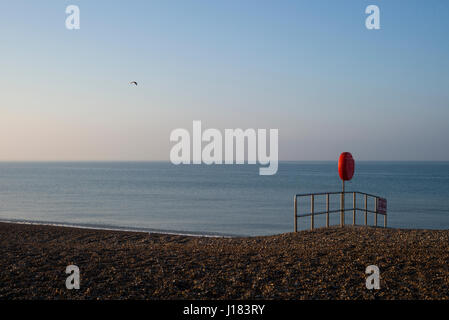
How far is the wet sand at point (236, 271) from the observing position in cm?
620

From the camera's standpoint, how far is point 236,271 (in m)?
7.30

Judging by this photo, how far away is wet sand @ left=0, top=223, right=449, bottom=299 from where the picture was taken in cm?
620

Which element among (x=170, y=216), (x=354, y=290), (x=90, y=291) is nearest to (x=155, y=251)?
(x=90, y=291)

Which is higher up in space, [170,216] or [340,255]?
[340,255]

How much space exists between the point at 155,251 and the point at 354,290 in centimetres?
473

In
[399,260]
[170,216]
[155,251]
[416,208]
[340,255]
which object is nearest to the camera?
[399,260]

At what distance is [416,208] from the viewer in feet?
117

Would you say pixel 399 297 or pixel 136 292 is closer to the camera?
pixel 399 297
